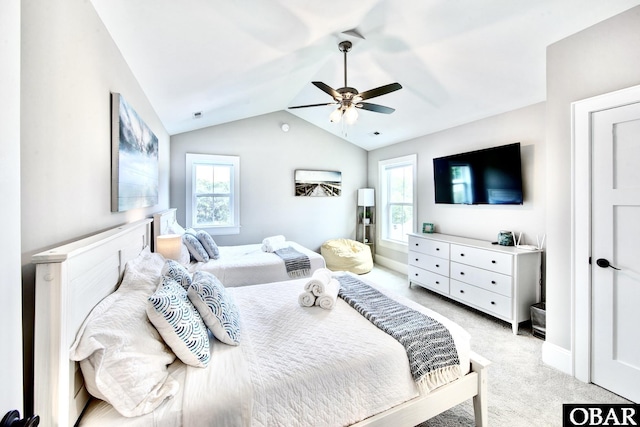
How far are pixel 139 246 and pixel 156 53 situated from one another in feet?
4.82

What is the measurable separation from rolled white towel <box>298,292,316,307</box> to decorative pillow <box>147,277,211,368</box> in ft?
2.49

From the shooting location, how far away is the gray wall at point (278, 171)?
15.1ft

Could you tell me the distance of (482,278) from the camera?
10.3 feet

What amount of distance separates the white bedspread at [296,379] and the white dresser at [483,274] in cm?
164

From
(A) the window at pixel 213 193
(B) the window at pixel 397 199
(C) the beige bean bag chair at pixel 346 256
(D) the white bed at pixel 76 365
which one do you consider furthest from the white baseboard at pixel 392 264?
(D) the white bed at pixel 76 365

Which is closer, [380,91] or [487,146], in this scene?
[380,91]

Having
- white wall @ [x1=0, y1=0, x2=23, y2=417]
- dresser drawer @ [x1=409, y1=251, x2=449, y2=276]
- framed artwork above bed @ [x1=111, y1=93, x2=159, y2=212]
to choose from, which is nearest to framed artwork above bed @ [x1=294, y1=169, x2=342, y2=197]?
dresser drawer @ [x1=409, y1=251, x2=449, y2=276]

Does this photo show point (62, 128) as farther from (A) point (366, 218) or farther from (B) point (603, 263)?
(A) point (366, 218)

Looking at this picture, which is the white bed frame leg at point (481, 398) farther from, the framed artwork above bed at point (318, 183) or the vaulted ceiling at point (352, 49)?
the framed artwork above bed at point (318, 183)

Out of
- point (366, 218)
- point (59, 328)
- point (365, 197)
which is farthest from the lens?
point (366, 218)

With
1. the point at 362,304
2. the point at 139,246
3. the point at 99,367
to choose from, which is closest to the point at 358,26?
the point at 362,304

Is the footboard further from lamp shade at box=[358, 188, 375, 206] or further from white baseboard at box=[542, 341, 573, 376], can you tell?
lamp shade at box=[358, 188, 375, 206]

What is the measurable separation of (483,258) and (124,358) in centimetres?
335

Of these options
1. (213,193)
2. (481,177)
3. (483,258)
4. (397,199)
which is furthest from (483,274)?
(213,193)
